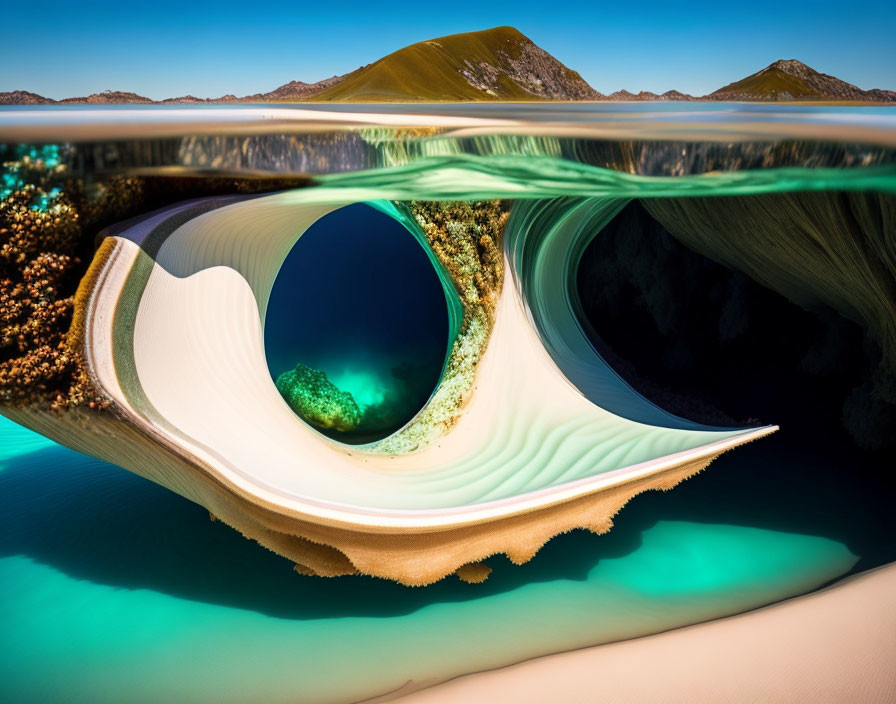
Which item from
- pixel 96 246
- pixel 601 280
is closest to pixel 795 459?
pixel 601 280

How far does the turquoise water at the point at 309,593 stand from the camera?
352cm

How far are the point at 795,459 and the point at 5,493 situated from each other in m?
7.06

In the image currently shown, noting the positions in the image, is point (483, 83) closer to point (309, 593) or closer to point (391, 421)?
point (391, 421)

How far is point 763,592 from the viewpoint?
4.23 m

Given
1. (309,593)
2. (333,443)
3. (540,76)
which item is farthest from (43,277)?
(540,76)

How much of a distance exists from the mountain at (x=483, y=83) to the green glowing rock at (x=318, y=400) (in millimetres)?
2666

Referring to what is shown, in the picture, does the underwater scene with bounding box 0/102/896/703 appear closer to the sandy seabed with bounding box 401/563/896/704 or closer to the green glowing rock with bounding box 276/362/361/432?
the green glowing rock with bounding box 276/362/361/432

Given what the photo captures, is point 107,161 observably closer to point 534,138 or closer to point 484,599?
point 534,138

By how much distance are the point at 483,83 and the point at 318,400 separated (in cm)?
732

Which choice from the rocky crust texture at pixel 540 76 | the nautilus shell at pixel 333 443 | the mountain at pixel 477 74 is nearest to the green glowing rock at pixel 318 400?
the nautilus shell at pixel 333 443

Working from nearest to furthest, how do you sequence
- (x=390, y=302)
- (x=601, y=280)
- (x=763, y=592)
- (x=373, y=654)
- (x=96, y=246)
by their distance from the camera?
(x=96, y=246), (x=373, y=654), (x=763, y=592), (x=390, y=302), (x=601, y=280)

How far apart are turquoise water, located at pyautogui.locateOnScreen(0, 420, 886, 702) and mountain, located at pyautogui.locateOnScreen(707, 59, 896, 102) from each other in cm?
363

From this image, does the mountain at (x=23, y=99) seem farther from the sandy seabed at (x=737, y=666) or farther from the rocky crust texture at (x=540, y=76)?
the rocky crust texture at (x=540, y=76)

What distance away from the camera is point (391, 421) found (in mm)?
6090
